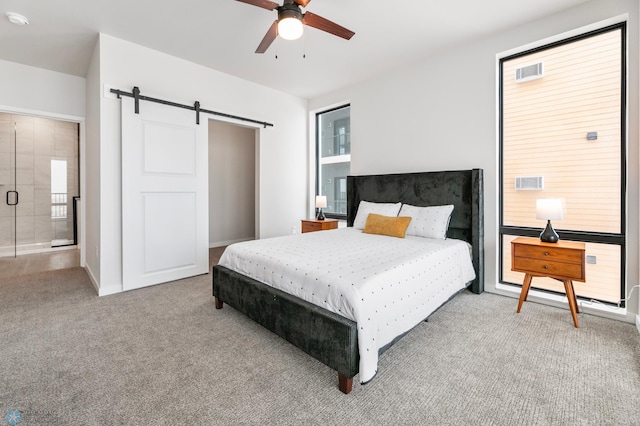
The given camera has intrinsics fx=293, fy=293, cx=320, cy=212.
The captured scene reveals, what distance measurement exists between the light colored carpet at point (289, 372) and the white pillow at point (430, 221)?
2.82ft

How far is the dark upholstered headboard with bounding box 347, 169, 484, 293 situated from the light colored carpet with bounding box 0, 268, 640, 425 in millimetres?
826

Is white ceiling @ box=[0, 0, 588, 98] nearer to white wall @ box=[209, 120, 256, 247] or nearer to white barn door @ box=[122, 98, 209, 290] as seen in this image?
white barn door @ box=[122, 98, 209, 290]

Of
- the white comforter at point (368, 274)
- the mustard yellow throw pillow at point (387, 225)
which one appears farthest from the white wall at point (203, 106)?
the mustard yellow throw pillow at point (387, 225)

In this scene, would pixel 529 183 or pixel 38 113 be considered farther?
pixel 38 113

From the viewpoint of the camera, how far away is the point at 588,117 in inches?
108

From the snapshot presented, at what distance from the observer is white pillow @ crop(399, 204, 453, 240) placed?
10.6ft

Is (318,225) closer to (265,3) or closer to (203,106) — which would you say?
(203,106)

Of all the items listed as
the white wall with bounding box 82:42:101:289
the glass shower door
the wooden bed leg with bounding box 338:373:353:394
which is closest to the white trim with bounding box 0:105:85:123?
the white wall with bounding box 82:42:101:289

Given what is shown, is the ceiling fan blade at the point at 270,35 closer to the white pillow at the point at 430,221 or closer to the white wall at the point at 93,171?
the white wall at the point at 93,171

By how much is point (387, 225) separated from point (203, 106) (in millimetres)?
2913

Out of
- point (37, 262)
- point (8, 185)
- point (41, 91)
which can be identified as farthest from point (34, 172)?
point (41, 91)

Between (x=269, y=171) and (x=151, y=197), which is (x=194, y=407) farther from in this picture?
(x=269, y=171)

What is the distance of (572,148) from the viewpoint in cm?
283

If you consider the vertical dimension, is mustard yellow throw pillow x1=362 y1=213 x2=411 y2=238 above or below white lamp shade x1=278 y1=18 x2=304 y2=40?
below
